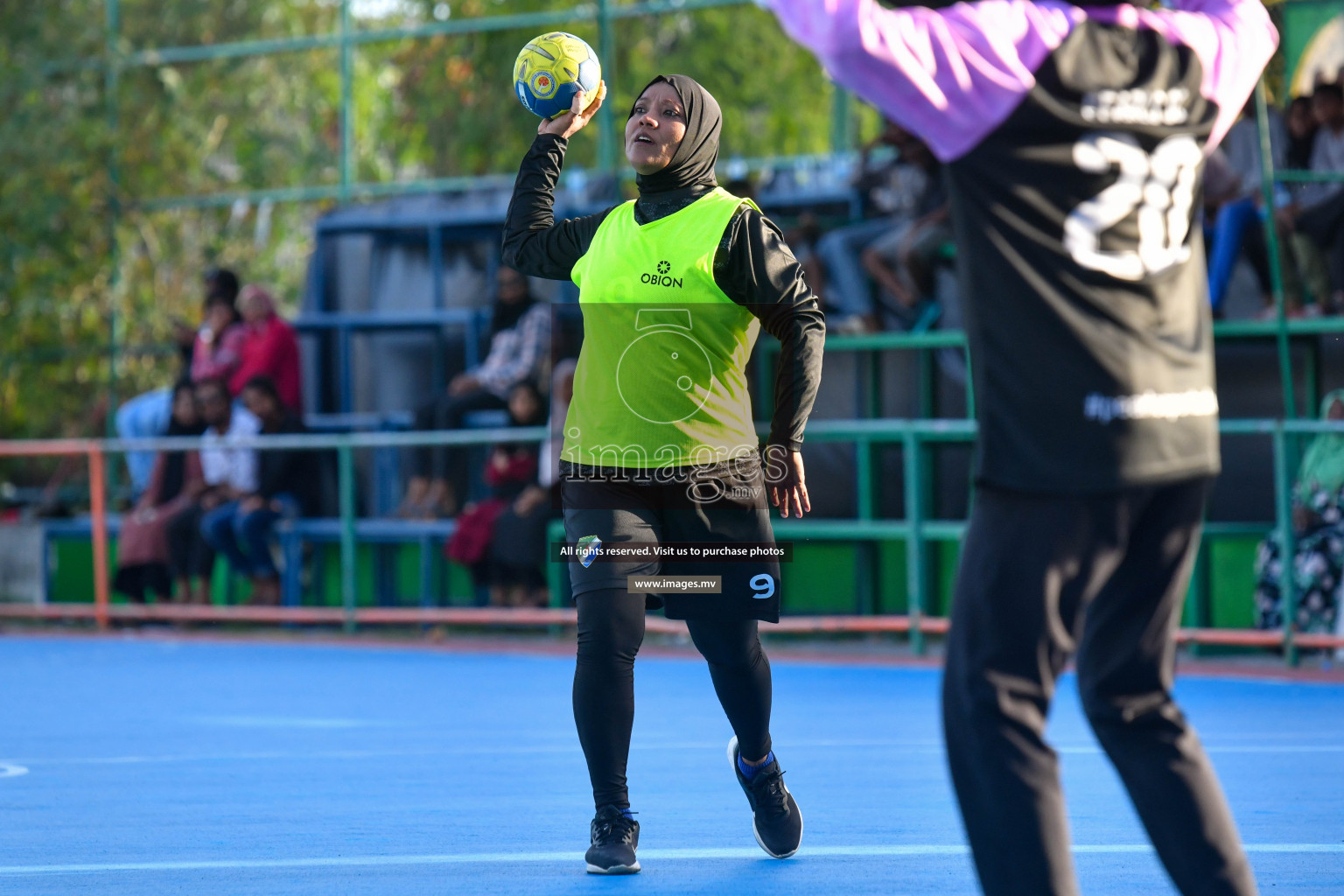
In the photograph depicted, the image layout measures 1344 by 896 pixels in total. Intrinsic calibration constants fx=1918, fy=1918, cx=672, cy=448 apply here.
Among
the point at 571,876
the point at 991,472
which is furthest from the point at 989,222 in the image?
the point at 571,876

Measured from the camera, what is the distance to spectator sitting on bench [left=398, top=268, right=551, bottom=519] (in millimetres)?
12945

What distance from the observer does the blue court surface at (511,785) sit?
16.4 feet

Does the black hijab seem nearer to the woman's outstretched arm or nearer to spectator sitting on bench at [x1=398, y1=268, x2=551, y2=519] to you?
the woman's outstretched arm

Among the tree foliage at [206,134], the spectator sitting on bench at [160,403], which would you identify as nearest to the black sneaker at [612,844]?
the tree foliage at [206,134]

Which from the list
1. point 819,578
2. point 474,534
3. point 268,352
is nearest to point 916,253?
point 819,578

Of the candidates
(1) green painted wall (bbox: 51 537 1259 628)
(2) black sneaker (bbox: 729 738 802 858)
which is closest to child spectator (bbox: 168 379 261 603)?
(1) green painted wall (bbox: 51 537 1259 628)

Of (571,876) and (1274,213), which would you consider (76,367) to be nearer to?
(1274,213)

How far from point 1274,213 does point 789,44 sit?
12486 mm

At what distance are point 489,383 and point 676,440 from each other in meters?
8.10

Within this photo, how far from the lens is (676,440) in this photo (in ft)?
16.5

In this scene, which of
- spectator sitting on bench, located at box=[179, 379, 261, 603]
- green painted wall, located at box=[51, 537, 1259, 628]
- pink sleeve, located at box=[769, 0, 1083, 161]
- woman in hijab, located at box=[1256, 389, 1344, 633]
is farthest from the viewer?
spectator sitting on bench, located at box=[179, 379, 261, 603]

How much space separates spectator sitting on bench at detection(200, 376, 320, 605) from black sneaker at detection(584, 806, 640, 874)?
8590 millimetres

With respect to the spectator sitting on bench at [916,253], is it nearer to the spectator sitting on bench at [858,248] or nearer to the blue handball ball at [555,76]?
the spectator sitting on bench at [858,248]

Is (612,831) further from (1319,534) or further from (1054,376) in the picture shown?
(1319,534)
